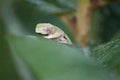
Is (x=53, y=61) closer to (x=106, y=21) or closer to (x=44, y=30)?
(x=44, y=30)

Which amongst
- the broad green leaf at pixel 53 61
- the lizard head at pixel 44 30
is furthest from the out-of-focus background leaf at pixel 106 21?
the broad green leaf at pixel 53 61

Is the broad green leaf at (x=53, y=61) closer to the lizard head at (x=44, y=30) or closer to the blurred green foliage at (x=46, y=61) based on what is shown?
the blurred green foliage at (x=46, y=61)

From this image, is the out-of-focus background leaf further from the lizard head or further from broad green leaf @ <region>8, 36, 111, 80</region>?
broad green leaf @ <region>8, 36, 111, 80</region>

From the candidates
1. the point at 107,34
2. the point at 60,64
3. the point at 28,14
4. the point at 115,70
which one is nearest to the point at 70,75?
the point at 60,64

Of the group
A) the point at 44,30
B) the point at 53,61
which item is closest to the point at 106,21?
the point at 44,30

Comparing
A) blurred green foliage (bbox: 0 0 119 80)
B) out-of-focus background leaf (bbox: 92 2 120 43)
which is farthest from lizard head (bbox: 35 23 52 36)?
out-of-focus background leaf (bbox: 92 2 120 43)

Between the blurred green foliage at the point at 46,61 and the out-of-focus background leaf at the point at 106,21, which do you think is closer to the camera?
the blurred green foliage at the point at 46,61
